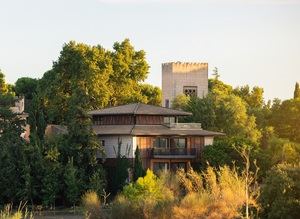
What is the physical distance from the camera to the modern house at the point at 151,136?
6156 centimetres

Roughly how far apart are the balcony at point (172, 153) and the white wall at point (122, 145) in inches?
71.3

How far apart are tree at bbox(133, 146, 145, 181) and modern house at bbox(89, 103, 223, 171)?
1277 mm

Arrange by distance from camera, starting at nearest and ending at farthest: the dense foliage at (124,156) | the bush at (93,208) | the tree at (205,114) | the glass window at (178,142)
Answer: the dense foliage at (124,156)
the bush at (93,208)
the glass window at (178,142)
the tree at (205,114)

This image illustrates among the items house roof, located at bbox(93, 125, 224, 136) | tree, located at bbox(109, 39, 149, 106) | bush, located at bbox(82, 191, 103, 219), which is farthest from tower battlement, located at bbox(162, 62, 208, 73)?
bush, located at bbox(82, 191, 103, 219)

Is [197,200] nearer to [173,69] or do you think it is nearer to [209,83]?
[173,69]

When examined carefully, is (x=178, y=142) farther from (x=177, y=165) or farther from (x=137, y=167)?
(x=137, y=167)

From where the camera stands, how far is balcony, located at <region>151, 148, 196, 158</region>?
61.6 meters

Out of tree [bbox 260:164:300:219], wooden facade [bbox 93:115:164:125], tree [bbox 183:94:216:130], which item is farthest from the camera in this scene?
tree [bbox 183:94:216:130]

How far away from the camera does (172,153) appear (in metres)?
61.9

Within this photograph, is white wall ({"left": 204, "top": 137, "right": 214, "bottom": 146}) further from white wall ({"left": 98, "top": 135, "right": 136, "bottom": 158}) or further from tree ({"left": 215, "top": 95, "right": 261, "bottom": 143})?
tree ({"left": 215, "top": 95, "right": 261, "bottom": 143})

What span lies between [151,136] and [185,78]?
31829mm

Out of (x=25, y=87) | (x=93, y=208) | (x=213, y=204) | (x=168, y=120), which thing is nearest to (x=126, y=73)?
(x=168, y=120)

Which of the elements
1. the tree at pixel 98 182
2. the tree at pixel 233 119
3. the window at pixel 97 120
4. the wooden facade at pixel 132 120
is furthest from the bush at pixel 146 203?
the tree at pixel 233 119

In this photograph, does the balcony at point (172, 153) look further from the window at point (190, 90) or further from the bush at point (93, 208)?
the window at point (190, 90)
